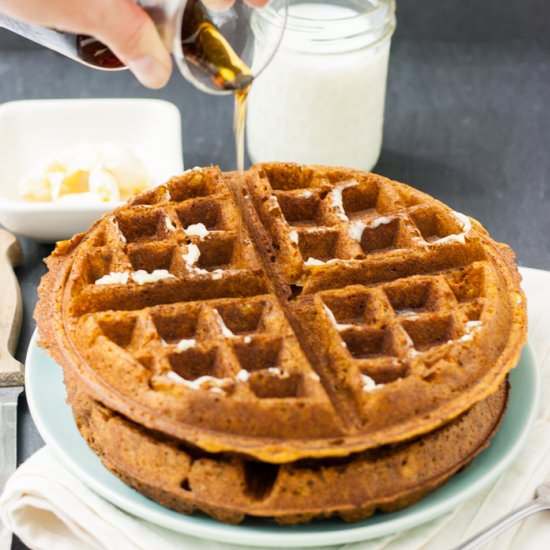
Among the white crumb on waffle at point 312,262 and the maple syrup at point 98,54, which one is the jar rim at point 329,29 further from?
the white crumb on waffle at point 312,262

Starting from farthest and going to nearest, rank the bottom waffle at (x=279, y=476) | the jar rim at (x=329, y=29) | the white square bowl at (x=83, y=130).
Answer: the white square bowl at (x=83, y=130) < the jar rim at (x=329, y=29) < the bottom waffle at (x=279, y=476)

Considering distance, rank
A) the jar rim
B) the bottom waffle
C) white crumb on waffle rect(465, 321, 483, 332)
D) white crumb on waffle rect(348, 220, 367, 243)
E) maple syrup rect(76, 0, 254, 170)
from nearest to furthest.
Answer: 1. the bottom waffle
2. white crumb on waffle rect(465, 321, 483, 332)
3. maple syrup rect(76, 0, 254, 170)
4. white crumb on waffle rect(348, 220, 367, 243)
5. the jar rim

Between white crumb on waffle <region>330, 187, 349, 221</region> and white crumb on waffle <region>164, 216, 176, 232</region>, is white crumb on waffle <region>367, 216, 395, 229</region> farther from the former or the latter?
white crumb on waffle <region>164, 216, 176, 232</region>

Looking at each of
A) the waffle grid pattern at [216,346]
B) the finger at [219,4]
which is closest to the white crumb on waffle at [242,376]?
the waffle grid pattern at [216,346]

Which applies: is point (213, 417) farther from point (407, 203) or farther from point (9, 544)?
point (407, 203)

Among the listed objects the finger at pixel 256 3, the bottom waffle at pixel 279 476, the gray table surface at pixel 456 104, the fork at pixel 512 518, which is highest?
the finger at pixel 256 3

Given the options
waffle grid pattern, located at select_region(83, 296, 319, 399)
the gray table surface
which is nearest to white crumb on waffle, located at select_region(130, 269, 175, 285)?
waffle grid pattern, located at select_region(83, 296, 319, 399)
